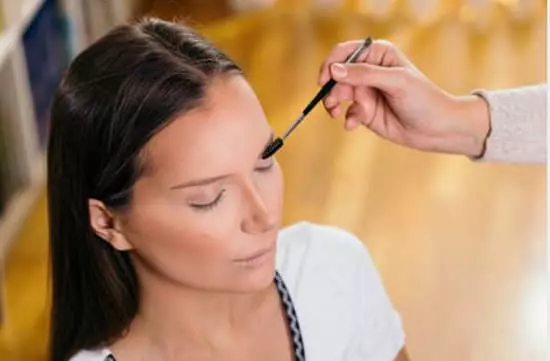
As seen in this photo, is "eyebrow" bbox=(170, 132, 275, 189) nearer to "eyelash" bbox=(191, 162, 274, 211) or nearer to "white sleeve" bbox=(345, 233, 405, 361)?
"eyelash" bbox=(191, 162, 274, 211)

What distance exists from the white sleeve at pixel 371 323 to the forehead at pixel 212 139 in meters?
0.31

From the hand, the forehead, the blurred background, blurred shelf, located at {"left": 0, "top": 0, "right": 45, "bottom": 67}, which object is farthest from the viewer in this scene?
blurred shelf, located at {"left": 0, "top": 0, "right": 45, "bottom": 67}

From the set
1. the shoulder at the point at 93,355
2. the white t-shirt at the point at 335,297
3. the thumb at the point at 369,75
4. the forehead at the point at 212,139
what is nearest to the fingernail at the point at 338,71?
the thumb at the point at 369,75

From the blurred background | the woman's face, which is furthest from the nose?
the blurred background

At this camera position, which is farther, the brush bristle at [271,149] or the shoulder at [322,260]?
the shoulder at [322,260]

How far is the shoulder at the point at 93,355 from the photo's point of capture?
1.22 m

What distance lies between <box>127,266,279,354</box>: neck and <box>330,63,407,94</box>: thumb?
26 centimetres

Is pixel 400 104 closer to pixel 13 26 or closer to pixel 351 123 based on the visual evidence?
pixel 351 123

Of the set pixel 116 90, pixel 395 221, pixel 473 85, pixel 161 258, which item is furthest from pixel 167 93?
pixel 473 85

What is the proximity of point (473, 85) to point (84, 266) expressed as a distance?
5.00 feet

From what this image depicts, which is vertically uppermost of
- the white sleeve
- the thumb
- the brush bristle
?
the thumb

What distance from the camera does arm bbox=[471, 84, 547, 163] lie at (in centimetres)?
126

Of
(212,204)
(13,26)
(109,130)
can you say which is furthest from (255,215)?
(13,26)

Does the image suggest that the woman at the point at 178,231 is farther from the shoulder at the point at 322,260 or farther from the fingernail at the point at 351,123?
the fingernail at the point at 351,123
